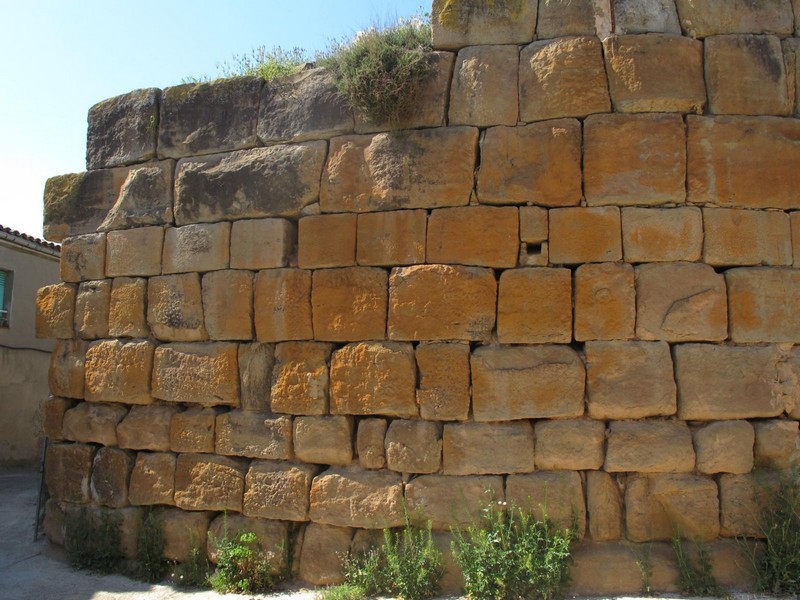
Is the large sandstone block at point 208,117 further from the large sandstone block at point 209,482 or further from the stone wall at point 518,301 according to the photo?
the large sandstone block at point 209,482

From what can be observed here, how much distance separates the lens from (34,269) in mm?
12352

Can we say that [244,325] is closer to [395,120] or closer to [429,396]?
[429,396]

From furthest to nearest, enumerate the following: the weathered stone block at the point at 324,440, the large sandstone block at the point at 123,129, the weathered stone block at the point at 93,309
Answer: the large sandstone block at the point at 123,129 → the weathered stone block at the point at 93,309 → the weathered stone block at the point at 324,440

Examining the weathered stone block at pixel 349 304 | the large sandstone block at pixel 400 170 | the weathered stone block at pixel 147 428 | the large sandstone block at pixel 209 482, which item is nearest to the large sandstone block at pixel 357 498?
the large sandstone block at pixel 209 482

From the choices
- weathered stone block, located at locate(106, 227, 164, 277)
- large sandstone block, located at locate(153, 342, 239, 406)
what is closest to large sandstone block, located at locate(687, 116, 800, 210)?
large sandstone block, located at locate(153, 342, 239, 406)

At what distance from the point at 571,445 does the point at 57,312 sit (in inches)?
195

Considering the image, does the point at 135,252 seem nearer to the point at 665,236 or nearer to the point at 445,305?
the point at 445,305

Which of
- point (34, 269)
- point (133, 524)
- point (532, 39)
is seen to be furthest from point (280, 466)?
point (34, 269)

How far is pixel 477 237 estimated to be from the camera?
4.96 metres

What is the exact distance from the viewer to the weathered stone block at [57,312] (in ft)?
20.6

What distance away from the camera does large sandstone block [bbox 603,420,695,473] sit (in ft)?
15.2

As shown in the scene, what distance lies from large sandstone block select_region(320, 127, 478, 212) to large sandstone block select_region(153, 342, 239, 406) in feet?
5.17

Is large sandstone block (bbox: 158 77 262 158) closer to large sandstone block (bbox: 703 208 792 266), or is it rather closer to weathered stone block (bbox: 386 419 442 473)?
weathered stone block (bbox: 386 419 442 473)

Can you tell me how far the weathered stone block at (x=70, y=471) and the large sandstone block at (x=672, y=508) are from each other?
4723 mm
